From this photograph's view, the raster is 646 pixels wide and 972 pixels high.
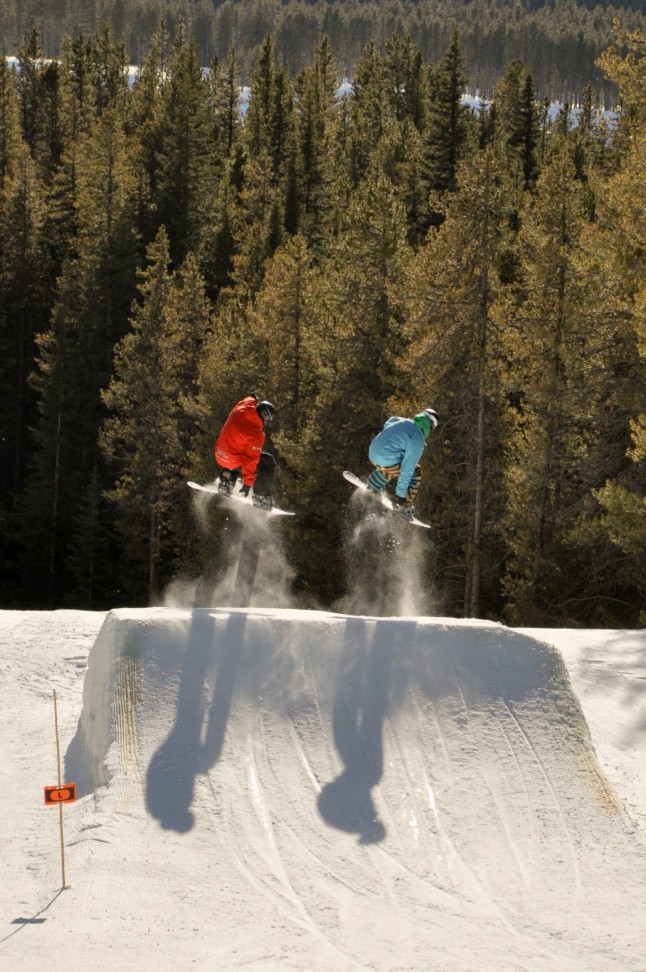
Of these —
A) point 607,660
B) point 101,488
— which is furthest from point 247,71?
point 607,660

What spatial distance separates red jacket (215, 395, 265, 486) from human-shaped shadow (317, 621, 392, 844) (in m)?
3.11

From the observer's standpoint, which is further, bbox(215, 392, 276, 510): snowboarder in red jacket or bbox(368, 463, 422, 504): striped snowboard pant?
bbox(368, 463, 422, 504): striped snowboard pant

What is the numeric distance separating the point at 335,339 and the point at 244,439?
45.7 feet

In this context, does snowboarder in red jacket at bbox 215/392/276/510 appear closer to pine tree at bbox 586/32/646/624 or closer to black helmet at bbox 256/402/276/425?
black helmet at bbox 256/402/276/425

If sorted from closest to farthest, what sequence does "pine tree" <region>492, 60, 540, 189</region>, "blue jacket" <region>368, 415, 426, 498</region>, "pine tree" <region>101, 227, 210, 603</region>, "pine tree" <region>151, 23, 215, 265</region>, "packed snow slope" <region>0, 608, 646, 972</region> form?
"packed snow slope" <region>0, 608, 646, 972</region> < "blue jacket" <region>368, 415, 426, 498</region> < "pine tree" <region>101, 227, 210, 603</region> < "pine tree" <region>492, 60, 540, 189</region> < "pine tree" <region>151, 23, 215, 265</region>

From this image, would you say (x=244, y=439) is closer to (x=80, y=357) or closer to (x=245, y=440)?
(x=245, y=440)

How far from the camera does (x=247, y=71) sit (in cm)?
16612

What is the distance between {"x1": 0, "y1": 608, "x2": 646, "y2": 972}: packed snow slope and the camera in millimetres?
7547

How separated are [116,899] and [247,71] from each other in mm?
172835

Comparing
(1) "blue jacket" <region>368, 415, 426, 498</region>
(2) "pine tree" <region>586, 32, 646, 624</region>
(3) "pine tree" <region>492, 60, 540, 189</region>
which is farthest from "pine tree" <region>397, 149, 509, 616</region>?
(3) "pine tree" <region>492, 60, 540, 189</region>

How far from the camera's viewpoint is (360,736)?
10.4 metres

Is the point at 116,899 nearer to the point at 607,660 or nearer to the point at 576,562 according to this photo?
the point at 607,660

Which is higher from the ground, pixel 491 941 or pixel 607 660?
pixel 607 660

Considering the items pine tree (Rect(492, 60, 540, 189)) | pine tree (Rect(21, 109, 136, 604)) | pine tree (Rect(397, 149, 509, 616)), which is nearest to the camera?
pine tree (Rect(397, 149, 509, 616))
